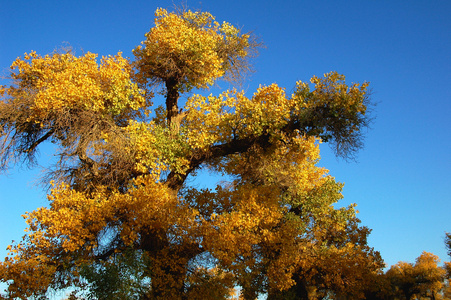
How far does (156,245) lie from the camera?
13719 millimetres

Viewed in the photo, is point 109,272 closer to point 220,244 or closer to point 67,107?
point 220,244

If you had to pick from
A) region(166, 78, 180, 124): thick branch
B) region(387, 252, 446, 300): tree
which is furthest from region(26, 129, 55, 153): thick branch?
region(387, 252, 446, 300): tree

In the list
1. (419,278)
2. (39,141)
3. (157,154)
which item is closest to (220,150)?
(157,154)

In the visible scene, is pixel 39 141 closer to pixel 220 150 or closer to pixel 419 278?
pixel 220 150

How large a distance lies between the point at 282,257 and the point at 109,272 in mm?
7521

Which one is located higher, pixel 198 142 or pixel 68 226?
pixel 198 142

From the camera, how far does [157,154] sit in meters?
13.3

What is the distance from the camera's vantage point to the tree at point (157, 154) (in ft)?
40.3

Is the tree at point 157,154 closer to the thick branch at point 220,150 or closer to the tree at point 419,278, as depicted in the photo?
the thick branch at point 220,150

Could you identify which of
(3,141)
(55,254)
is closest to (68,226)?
(55,254)

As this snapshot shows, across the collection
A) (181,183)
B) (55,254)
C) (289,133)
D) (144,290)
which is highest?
(289,133)

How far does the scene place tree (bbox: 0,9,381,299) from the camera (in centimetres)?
1230

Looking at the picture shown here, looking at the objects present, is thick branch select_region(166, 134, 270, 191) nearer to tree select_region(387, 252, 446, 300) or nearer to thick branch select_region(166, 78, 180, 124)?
thick branch select_region(166, 78, 180, 124)

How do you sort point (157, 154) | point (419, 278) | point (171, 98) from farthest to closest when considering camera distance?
point (419, 278) → point (171, 98) → point (157, 154)
